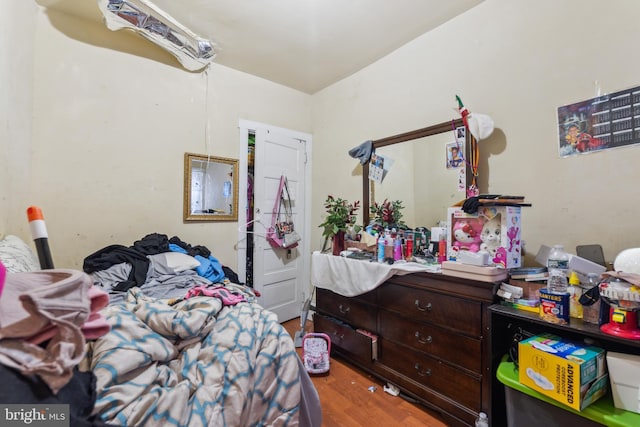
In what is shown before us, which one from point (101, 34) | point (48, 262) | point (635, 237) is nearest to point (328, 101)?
point (101, 34)

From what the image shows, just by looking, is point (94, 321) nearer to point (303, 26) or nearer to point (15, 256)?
point (15, 256)

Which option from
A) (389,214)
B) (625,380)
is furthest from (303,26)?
(625,380)

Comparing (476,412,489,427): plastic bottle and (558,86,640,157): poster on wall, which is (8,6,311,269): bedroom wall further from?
(558,86,640,157): poster on wall

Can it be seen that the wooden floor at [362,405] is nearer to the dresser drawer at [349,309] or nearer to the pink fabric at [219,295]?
the dresser drawer at [349,309]

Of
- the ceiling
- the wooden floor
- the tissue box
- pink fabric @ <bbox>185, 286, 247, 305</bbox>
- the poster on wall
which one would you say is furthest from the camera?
the ceiling

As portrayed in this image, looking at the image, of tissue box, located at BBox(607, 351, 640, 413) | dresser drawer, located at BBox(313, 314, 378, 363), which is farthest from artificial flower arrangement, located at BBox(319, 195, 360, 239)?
tissue box, located at BBox(607, 351, 640, 413)

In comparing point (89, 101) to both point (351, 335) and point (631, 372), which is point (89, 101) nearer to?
point (351, 335)

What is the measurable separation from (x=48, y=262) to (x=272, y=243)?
2.26m

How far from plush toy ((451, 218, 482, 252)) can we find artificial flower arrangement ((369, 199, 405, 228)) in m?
0.60

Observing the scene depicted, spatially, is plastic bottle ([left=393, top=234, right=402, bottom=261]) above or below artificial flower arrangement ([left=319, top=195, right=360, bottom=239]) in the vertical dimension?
below

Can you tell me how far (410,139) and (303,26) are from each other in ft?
3.95

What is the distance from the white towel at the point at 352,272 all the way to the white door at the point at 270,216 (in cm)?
80

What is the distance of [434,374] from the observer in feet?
5.33

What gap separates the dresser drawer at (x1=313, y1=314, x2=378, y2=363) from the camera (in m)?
1.96
